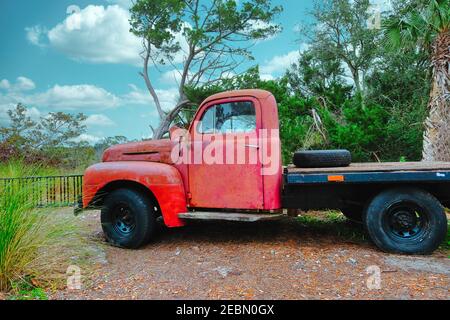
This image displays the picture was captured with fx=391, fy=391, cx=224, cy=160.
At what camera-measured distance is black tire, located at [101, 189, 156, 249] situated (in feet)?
16.9

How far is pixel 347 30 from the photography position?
20.1 m

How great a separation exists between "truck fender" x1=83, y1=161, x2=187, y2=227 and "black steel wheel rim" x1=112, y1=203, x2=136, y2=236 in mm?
331

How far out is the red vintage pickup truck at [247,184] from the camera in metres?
4.57

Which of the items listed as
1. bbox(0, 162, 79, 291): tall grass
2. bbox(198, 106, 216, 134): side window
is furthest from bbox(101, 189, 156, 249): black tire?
bbox(198, 106, 216, 134): side window

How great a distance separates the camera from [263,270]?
13.6 feet

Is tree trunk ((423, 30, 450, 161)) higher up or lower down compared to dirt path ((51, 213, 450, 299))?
higher up

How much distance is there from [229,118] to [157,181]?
4.09 ft

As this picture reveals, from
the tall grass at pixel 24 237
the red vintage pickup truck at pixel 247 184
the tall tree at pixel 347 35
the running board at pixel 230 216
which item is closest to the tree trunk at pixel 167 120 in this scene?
the tall tree at pixel 347 35

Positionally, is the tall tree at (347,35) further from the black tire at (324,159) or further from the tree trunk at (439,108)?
the black tire at (324,159)

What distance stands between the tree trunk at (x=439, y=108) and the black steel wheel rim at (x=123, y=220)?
7.93 meters

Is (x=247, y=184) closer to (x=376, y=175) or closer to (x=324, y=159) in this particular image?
(x=324, y=159)

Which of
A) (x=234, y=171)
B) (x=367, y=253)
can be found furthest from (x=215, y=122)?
(x=367, y=253)

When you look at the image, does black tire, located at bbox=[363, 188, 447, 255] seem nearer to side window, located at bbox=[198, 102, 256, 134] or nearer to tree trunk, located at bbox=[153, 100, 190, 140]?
side window, located at bbox=[198, 102, 256, 134]

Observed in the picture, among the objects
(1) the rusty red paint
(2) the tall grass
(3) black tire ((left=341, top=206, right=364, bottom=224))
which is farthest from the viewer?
(3) black tire ((left=341, top=206, right=364, bottom=224))
